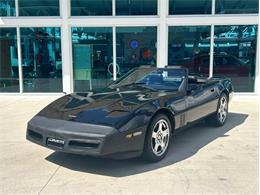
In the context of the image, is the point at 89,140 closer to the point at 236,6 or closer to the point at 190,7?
the point at 190,7

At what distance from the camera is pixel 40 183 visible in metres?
3.79

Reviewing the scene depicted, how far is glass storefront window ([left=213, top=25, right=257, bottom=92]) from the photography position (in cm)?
1028

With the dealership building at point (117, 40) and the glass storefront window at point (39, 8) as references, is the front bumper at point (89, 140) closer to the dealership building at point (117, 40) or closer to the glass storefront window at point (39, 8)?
the dealership building at point (117, 40)

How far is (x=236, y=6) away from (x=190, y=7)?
4.95 ft

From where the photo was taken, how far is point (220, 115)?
643 cm

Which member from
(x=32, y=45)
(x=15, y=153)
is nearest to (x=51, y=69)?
(x=32, y=45)

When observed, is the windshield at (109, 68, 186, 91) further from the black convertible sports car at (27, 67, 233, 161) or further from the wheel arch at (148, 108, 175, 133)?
the wheel arch at (148, 108, 175, 133)

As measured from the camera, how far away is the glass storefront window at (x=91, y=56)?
416 inches

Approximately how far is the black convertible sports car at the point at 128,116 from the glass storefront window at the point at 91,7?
5330 millimetres

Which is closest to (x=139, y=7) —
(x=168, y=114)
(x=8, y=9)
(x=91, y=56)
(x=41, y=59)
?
(x=91, y=56)

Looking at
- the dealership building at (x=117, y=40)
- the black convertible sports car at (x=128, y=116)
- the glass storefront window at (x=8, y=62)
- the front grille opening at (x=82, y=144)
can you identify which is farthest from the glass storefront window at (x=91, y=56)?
the front grille opening at (x=82, y=144)

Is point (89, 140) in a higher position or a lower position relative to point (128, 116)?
lower

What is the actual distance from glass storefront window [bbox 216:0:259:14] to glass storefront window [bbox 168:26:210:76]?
Answer: 79cm

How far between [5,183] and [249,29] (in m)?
9.14
